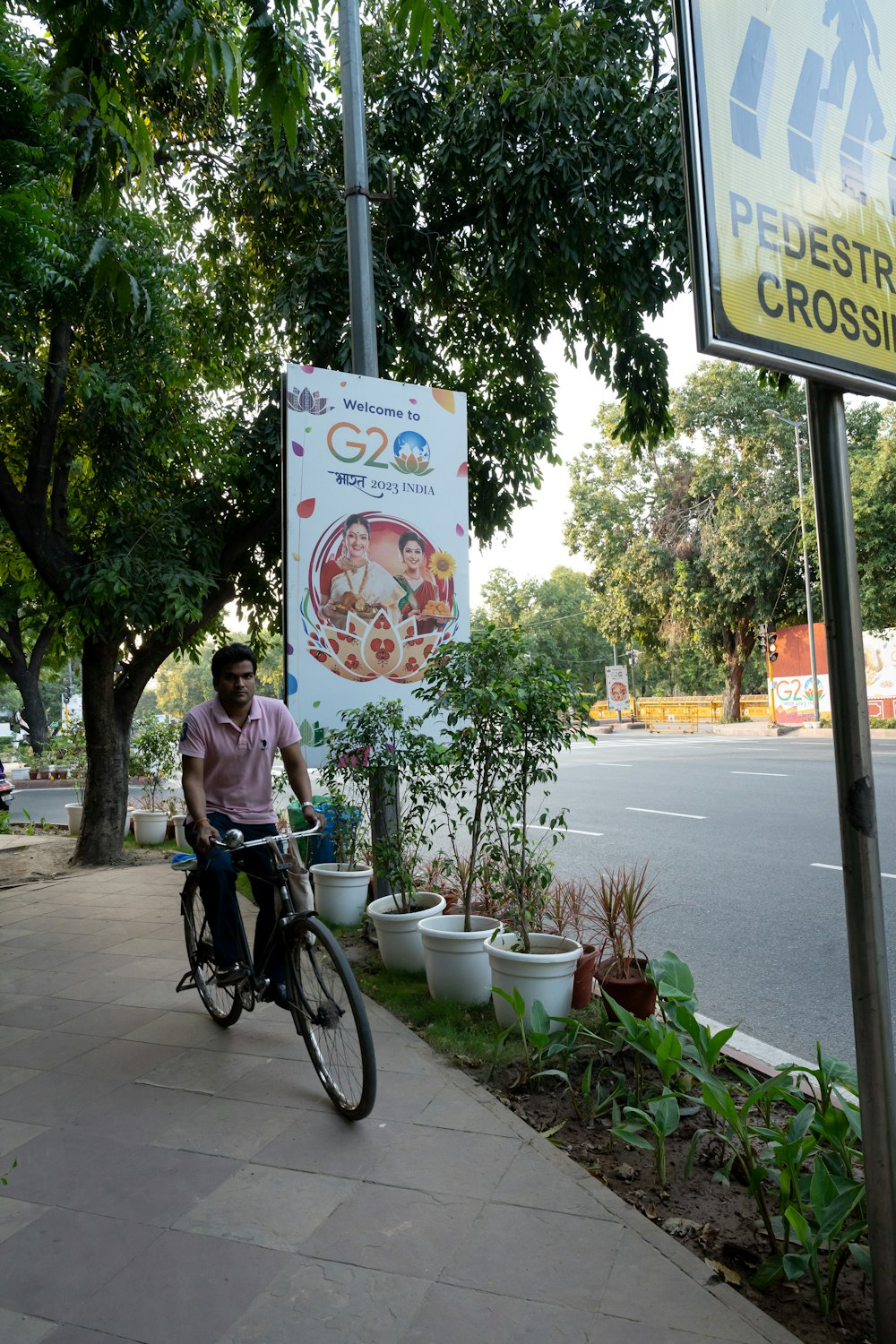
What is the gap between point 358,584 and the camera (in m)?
6.08

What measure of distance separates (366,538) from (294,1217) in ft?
13.6

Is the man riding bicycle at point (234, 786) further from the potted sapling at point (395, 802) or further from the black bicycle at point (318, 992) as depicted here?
the potted sapling at point (395, 802)

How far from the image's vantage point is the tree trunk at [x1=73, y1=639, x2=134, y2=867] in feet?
32.5

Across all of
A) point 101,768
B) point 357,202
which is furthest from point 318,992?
point 101,768

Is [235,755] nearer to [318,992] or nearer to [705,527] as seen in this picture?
[318,992]

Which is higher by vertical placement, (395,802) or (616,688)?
(616,688)

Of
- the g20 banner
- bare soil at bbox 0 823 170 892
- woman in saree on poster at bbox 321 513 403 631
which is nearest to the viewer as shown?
the g20 banner

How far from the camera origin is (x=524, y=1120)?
11.0 feet

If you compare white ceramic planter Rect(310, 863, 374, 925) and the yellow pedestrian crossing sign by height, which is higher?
the yellow pedestrian crossing sign

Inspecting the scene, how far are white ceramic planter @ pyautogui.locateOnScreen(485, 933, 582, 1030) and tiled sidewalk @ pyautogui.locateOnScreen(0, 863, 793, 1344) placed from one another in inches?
17.3

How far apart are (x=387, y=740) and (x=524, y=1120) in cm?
251

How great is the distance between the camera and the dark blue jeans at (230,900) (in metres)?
3.94

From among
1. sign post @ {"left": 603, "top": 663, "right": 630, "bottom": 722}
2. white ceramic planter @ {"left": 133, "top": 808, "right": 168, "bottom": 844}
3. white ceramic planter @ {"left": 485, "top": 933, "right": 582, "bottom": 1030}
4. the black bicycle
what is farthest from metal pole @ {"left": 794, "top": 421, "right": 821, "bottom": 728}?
the black bicycle

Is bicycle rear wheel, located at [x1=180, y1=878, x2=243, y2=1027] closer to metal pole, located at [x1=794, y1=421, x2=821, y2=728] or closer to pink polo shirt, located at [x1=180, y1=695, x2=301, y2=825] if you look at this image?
pink polo shirt, located at [x1=180, y1=695, x2=301, y2=825]
